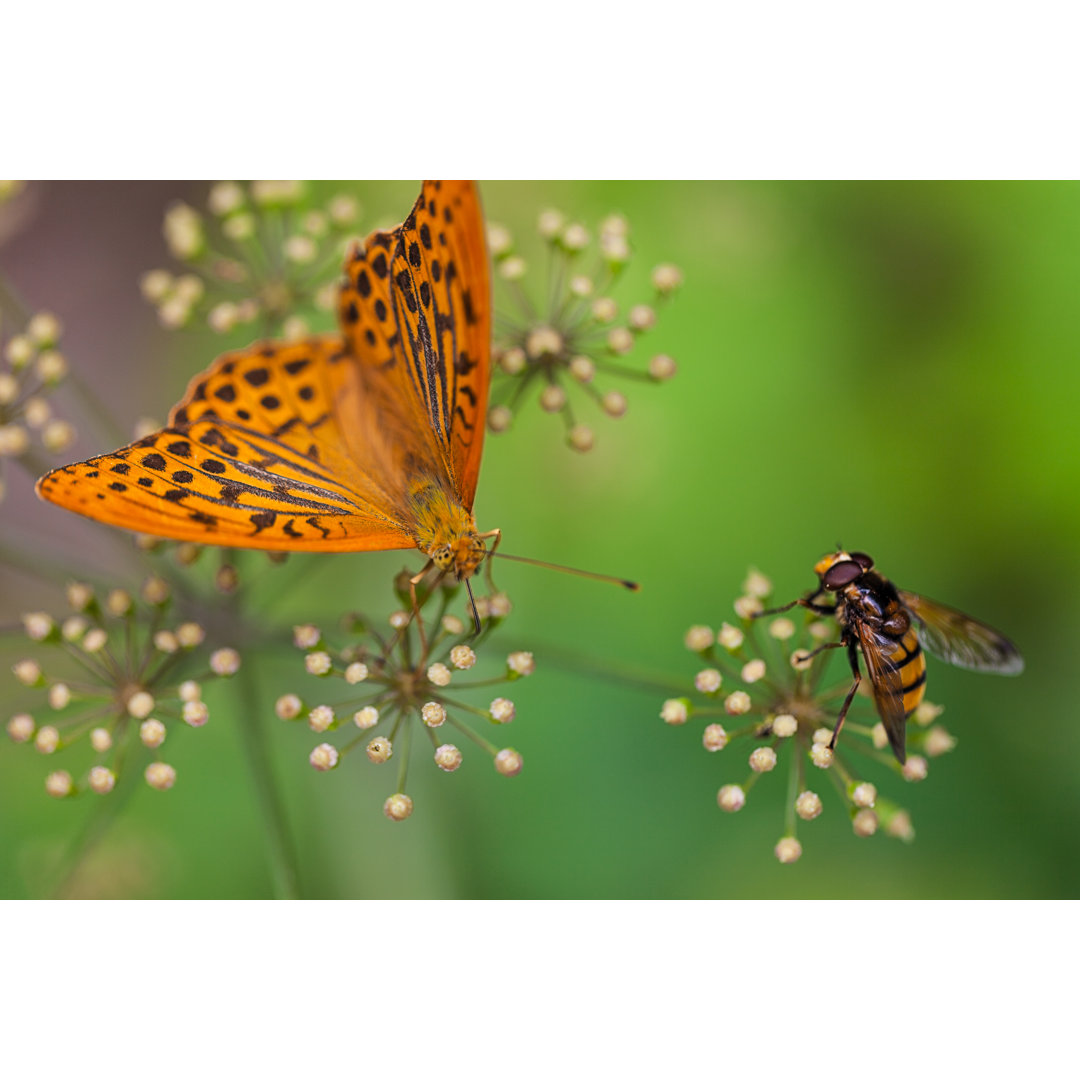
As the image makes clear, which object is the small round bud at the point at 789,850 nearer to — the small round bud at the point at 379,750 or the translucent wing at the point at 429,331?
the small round bud at the point at 379,750

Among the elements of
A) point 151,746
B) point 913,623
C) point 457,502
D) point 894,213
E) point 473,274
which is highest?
point 894,213

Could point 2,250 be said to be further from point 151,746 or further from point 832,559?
point 832,559

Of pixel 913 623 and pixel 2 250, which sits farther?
pixel 2 250

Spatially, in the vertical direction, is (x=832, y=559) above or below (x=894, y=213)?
below

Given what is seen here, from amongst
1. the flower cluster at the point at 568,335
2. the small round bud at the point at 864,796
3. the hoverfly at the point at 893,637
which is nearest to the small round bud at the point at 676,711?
the hoverfly at the point at 893,637

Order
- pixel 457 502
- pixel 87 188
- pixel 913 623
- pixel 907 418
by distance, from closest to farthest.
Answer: pixel 457 502
pixel 913 623
pixel 907 418
pixel 87 188

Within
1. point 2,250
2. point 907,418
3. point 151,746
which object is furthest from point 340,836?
point 2,250

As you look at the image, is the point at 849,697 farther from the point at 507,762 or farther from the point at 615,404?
the point at 615,404

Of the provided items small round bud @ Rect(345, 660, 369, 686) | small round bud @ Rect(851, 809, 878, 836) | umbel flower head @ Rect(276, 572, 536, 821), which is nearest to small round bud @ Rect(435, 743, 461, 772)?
umbel flower head @ Rect(276, 572, 536, 821)

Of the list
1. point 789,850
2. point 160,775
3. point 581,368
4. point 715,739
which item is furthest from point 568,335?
point 160,775
